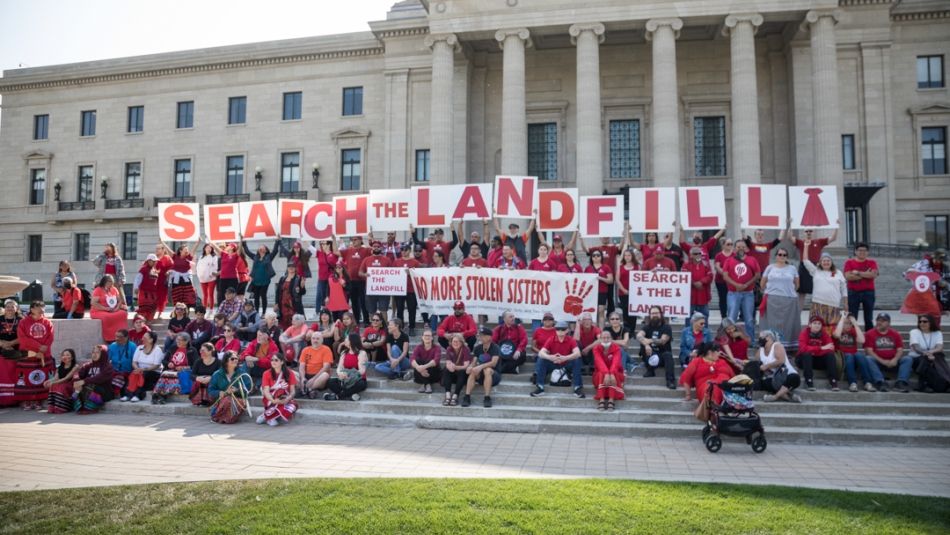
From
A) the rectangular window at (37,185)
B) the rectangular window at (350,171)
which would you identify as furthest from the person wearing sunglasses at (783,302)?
the rectangular window at (37,185)

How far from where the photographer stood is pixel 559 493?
22.7 ft

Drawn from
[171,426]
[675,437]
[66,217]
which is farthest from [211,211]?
[66,217]

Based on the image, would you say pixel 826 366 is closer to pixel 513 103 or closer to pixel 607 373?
pixel 607 373

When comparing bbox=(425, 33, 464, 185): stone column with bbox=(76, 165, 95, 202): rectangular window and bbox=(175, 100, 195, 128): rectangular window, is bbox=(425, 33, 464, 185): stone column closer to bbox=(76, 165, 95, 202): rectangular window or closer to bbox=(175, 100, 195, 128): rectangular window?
bbox=(175, 100, 195, 128): rectangular window

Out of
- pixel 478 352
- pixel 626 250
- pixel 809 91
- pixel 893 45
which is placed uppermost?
pixel 893 45

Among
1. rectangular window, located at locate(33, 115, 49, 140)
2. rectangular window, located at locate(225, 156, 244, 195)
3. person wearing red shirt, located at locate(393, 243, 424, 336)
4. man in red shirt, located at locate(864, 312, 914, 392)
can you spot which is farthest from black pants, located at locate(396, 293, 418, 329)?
rectangular window, located at locate(33, 115, 49, 140)

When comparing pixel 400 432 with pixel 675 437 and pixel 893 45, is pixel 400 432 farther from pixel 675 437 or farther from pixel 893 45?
pixel 893 45

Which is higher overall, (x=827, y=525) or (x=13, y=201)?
(x=13, y=201)

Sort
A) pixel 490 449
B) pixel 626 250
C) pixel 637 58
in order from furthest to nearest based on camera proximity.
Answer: pixel 637 58 → pixel 626 250 → pixel 490 449

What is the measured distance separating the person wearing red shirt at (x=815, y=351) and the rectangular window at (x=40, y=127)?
5166 centimetres

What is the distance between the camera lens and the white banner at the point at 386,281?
14.7 metres

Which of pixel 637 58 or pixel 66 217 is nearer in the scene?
pixel 637 58

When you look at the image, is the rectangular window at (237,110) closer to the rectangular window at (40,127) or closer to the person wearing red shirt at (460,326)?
the rectangular window at (40,127)

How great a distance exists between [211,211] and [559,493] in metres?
13.5
